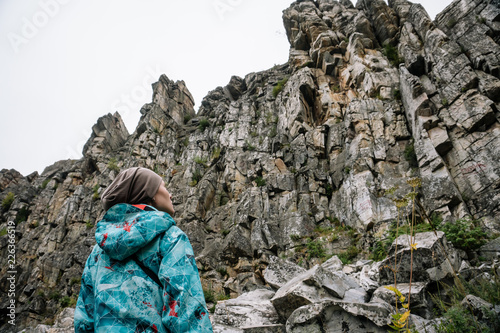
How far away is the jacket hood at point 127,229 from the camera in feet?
4.29

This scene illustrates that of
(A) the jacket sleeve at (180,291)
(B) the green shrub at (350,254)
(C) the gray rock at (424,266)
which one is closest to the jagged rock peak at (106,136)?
(B) the green shrub at (350,254)

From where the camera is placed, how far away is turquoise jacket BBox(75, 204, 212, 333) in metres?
1.19

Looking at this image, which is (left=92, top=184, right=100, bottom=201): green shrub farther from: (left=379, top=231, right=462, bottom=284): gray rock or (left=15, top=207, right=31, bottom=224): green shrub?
(left=379, top=231, right=462, bottom=284): gray rock

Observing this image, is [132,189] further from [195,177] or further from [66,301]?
[66,301]

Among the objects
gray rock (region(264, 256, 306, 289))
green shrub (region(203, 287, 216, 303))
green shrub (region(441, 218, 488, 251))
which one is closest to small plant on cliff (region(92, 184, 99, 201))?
green shrub (region(203, 287, 216, 303))

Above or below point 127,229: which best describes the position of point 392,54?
above

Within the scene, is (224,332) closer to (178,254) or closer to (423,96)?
(178,254)

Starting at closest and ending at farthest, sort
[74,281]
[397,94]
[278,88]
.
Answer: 1. [397,94]
2. [74,281]
3. [278,88]

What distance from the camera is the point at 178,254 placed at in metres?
1.30

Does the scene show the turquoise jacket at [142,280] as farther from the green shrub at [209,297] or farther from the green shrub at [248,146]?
the green shrub at [248,146]

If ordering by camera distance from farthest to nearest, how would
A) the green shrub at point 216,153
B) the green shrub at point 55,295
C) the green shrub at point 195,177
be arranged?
the green shrub at point 216,153
the green shrub at point 195,177
the green shrub at point 55,295

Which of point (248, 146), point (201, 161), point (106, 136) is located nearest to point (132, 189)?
point (248, 146)

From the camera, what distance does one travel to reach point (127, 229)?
53.0 inches

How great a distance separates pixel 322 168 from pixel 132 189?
15612mm
